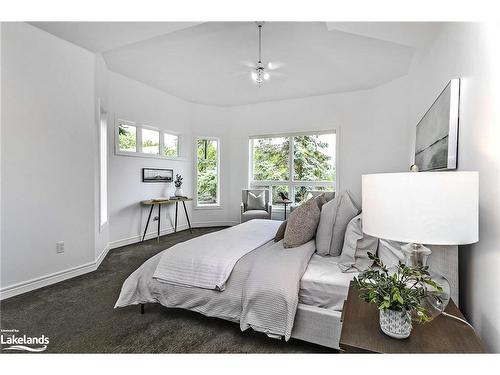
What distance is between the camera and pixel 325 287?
1579 millimetres

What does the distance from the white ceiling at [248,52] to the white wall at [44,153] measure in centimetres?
30

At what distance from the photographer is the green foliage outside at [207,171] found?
18.7ft

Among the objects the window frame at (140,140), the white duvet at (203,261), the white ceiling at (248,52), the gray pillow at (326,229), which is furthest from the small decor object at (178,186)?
the gray pillow at (326,229)

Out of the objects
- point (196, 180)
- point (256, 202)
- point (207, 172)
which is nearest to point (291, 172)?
point (256, 202)

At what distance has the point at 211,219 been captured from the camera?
581cm

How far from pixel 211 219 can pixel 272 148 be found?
7.03ft

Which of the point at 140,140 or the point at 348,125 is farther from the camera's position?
the point at 348,125

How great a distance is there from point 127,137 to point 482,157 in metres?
4.48

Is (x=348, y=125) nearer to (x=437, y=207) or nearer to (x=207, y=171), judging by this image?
Answer: (x=207, y=171)

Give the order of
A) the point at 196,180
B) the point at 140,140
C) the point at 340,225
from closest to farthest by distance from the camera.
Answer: the point at 340,225 → the point at 140,140 → the point at 196,180

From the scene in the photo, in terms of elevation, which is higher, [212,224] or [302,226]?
[302,226]

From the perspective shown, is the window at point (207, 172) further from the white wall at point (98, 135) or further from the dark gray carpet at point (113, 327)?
the dark gray carpet at point (113, 327)

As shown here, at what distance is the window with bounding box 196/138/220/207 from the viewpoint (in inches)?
224
